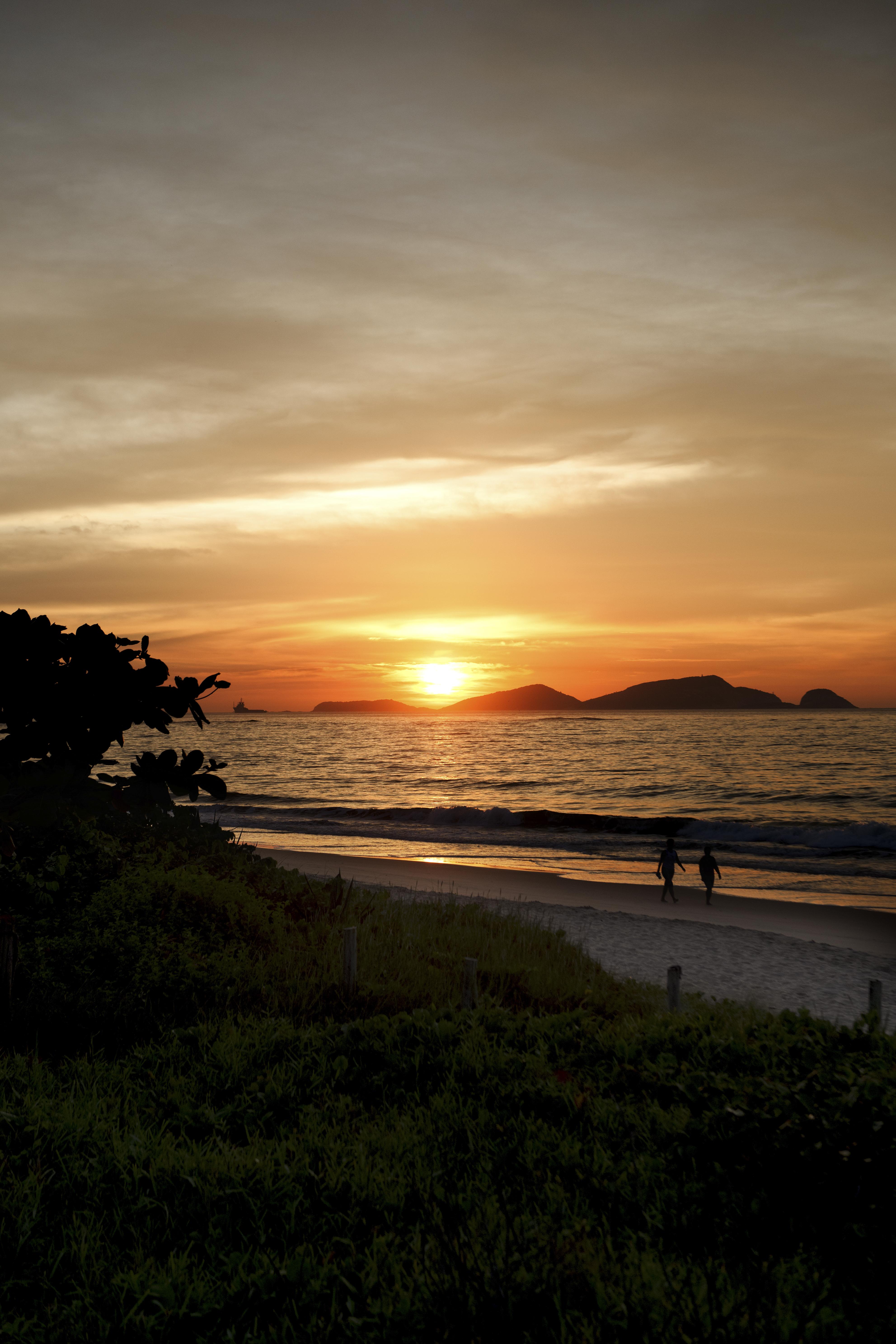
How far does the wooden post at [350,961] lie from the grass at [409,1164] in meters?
0.26

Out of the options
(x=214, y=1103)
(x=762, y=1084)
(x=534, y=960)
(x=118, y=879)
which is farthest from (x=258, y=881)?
(x=762, y=1084)

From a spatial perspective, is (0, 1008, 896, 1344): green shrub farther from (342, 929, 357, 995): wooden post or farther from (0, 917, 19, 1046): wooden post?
(342, 929, 357, 995): wooden post

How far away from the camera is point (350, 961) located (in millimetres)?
11070

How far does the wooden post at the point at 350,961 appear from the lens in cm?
1098

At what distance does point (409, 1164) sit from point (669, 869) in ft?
69.7

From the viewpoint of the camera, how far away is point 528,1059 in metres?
7.86

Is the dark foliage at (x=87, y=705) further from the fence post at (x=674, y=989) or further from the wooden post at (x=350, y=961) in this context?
the fence post at (x=674, y=989)

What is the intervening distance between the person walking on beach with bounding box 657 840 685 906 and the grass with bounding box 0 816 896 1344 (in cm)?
1542

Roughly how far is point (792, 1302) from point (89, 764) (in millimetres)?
5947

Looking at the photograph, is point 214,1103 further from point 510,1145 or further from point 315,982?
point 315,982

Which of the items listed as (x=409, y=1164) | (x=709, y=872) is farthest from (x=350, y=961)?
(x=709, y=872)

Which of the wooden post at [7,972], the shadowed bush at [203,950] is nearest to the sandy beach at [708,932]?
the shadowed bush at [203,950]

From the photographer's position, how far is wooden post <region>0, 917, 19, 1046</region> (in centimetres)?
927

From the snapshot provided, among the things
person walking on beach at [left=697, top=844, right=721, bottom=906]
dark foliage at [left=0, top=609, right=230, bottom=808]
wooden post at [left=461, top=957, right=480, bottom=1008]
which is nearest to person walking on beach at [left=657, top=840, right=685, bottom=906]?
person walking on beach at [left=697, top=844, right=721, bottom=906]
